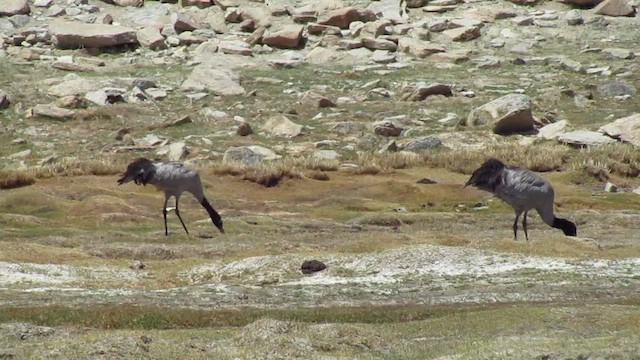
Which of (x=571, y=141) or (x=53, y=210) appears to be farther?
(x=571, y=141)

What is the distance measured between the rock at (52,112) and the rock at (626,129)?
27279 mm

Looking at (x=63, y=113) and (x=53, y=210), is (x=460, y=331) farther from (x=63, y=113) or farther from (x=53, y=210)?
(x=63, y=113)

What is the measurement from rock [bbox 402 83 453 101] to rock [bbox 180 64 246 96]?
366 inches

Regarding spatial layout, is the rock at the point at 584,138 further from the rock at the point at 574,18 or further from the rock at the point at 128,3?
the rock at the point at 128,3

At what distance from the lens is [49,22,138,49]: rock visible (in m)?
73.5

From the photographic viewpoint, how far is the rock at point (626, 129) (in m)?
58.1

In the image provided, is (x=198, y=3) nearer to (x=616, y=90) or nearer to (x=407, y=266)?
(x=616, y=90)

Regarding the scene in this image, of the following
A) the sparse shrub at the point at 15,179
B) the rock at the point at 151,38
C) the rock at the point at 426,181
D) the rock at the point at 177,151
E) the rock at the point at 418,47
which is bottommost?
the rock at the point at 151,38

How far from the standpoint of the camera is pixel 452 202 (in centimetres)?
4678

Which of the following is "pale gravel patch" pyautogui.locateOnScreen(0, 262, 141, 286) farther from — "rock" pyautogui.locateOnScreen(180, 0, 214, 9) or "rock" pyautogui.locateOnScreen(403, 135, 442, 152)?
"rock" pyautogui.locateOnScreen(180, 0, 214, 9)

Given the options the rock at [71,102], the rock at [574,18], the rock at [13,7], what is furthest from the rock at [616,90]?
the rock at [13,7]

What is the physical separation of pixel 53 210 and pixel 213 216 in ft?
24.5

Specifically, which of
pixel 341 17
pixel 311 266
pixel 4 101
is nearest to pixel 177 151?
pixel 4 101

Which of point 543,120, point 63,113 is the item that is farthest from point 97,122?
point 543,120
